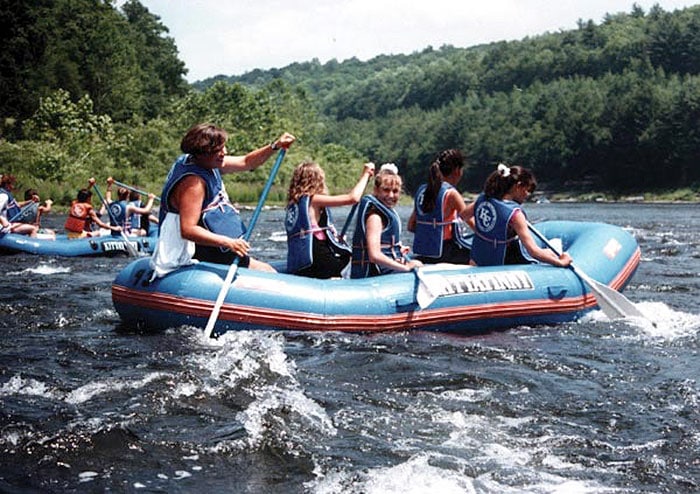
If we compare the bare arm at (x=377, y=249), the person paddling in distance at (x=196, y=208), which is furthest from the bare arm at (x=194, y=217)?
the bare arm at (x=377, y=249)

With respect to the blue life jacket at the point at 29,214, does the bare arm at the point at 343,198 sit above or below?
above

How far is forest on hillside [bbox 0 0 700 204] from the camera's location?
149 feet

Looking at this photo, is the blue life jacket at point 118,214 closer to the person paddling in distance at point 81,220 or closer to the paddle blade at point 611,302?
the person paddling in distance at point 81,220

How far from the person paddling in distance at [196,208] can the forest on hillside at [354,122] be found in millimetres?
27640

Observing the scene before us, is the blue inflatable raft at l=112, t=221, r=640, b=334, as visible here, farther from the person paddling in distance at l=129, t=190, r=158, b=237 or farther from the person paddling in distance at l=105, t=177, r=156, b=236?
the person paddling in distance at l=129, t=190, r=158, b=237

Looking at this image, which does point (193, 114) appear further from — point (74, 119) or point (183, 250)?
point (183, 250)

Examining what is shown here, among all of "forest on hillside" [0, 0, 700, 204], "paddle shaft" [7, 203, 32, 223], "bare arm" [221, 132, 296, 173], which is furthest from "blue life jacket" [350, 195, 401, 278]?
"forest on hillside" [0, 0, 700, 204]

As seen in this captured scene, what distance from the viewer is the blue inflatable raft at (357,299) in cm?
662

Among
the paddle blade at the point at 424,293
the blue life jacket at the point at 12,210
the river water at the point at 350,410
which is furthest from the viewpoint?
the blue life jacket at the point at 12,210

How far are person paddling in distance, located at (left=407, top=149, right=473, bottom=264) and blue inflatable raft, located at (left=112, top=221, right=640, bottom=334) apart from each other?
586 mm

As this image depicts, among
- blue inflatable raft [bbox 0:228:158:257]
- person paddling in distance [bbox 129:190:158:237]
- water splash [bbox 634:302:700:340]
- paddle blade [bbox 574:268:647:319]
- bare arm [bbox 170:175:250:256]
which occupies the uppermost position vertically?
bare arm [bbox 170:175:250:256]

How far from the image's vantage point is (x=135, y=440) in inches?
171

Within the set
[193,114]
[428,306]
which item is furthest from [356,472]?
[193,114]

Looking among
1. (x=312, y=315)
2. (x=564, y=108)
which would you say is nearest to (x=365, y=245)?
(x=312, y=315)
